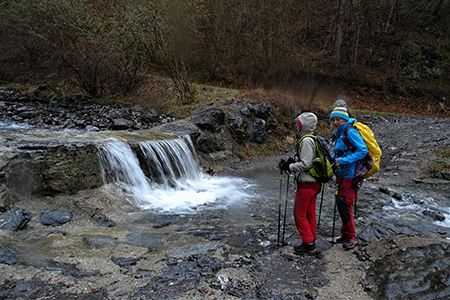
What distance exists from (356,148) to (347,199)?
2.43 feet

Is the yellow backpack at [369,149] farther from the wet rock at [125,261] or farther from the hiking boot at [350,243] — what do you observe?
the wet rock at [125,261]

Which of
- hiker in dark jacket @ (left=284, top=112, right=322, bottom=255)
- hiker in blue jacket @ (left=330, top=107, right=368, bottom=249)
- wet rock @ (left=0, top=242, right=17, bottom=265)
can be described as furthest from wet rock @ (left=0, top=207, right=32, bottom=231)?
hiker in blue jacket @ (left=330, top=107, right=368, bottom=249)

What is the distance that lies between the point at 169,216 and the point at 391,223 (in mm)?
4195

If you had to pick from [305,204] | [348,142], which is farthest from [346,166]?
[305,204]

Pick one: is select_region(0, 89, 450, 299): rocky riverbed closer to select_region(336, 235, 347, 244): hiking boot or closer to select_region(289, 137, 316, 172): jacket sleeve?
select_region(336, 235, 347, 244): hiking boot

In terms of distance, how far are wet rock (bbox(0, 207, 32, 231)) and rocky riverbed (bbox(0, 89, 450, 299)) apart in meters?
0.02

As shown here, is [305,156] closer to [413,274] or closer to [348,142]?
[348,142]

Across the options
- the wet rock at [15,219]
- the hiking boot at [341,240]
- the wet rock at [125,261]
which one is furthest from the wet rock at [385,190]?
the wet rock at [15,219]

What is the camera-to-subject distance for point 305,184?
423 centimetres

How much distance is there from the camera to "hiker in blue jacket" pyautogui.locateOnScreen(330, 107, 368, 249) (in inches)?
163

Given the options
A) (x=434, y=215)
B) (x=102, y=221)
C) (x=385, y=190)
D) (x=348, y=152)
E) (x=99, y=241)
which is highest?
(x=348, y=152)

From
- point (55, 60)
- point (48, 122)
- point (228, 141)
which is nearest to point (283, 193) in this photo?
point (228, 141)

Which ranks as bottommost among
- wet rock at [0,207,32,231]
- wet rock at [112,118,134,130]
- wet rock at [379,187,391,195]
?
wet rock at [379,187,391,195]

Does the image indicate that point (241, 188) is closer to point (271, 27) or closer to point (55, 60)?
point (55, 60)
